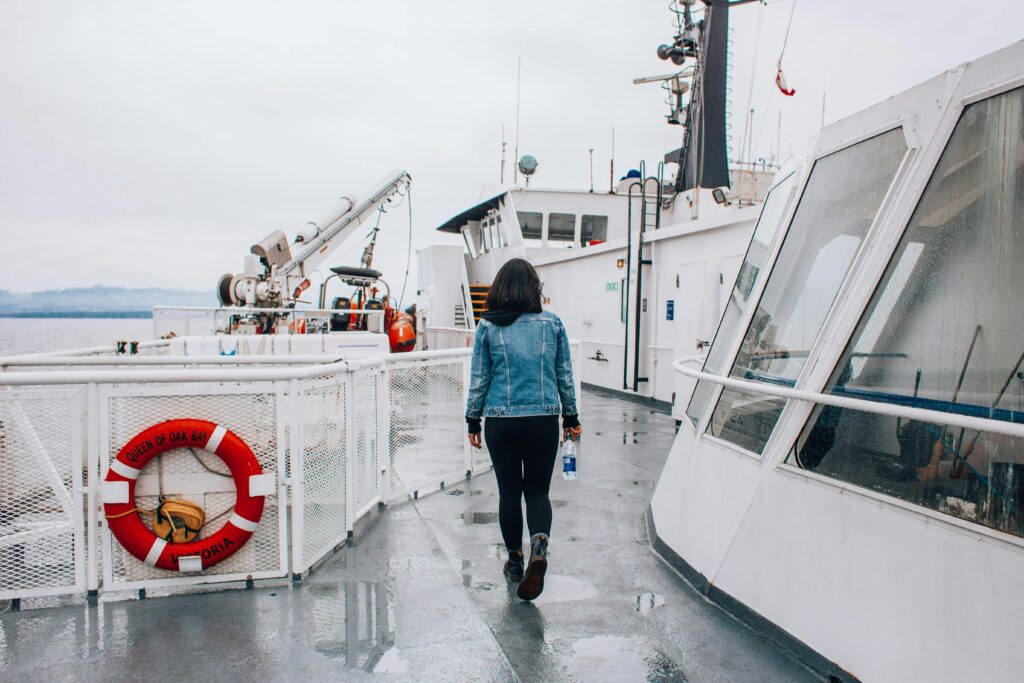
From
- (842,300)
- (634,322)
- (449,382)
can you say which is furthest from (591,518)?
(634,322)

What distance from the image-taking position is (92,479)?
3686 millimetres

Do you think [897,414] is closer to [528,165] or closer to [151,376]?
[151,376]

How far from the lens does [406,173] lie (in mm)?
19641

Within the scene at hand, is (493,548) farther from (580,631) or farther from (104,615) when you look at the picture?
(104,615)

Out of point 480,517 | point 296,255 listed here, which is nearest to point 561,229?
point 296,255

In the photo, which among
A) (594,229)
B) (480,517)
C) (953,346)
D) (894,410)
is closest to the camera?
(894,410)

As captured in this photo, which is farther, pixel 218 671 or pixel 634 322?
pixel 634 322

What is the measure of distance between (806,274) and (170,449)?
3304 millimetres

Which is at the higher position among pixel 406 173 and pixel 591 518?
pixel 406 173

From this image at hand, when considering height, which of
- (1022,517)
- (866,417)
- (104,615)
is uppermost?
(866,417)

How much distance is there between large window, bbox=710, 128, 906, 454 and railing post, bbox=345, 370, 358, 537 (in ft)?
6.99

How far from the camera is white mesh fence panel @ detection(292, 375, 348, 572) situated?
4.07 metres

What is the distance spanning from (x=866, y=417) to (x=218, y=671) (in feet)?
8.99

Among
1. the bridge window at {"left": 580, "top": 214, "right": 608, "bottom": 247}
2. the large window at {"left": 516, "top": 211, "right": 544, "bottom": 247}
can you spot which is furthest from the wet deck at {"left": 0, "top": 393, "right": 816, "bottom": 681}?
the bridge window at {"left": 580, "top": 214, "right": 608, "bottom": 247}
